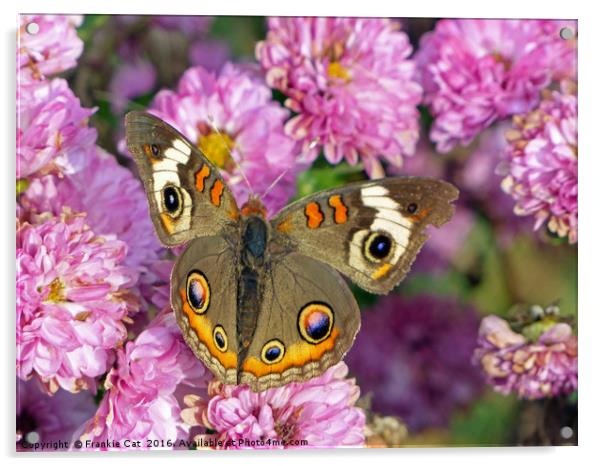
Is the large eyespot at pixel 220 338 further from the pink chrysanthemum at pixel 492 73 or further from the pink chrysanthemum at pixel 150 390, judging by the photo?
the pink chrysanthemum at pixel 492 73

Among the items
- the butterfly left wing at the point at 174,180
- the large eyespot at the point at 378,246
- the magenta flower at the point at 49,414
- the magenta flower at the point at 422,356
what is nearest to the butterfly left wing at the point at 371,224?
the large eyespot at the point at 378,246

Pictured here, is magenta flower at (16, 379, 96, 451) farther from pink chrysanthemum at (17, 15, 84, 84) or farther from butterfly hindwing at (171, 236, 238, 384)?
pink chrysanthemum at (17, 15, 84, 84)

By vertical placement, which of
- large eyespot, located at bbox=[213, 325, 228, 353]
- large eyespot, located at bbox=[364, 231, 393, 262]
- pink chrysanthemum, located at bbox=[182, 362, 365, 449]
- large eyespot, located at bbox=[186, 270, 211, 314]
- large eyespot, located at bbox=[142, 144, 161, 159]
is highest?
large eyespot, located at bbox=[142, 144, 161, 159]

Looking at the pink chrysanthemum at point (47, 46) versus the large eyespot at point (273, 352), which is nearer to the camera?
the large eyespot at point (273, 352)

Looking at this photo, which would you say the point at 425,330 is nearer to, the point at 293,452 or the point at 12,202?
the point at 293,452

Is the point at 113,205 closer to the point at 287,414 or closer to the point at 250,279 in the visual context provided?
the point at 250,279

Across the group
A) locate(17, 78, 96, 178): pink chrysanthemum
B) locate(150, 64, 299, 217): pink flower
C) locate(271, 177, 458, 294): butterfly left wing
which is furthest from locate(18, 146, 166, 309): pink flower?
locate(271, 177, 458, 294): butterfly left wing
